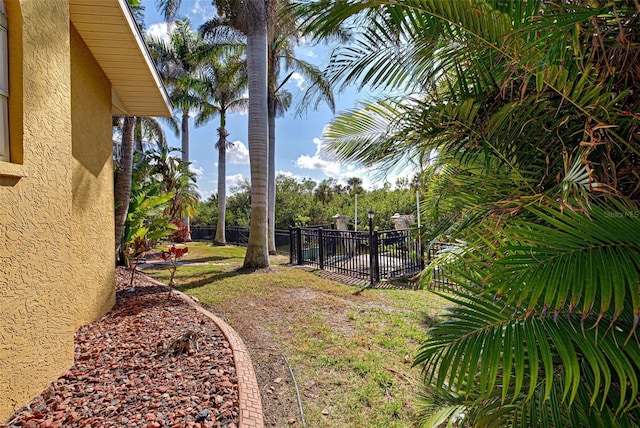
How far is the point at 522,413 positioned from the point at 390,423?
5.15ft

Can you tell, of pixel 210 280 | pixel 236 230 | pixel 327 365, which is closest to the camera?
pixel 327 365

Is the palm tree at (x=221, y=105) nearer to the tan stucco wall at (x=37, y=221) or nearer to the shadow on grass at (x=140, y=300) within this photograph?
the shadow on grass at (x=140, y=300)

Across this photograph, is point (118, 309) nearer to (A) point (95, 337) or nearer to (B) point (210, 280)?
(A) point (95, 337)

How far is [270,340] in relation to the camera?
4168 millimetres

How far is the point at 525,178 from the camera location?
1.84m

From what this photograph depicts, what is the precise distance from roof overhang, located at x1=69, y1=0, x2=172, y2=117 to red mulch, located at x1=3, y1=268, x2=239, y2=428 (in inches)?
146

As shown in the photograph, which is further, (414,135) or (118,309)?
(118,309)

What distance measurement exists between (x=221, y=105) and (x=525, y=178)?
18.3 m

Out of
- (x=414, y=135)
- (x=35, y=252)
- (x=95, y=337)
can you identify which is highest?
(x=414, y=135)

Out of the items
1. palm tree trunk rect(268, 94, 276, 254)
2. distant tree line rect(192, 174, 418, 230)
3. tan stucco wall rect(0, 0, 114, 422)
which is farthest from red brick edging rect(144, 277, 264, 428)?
distant tree line rect(192, 174, 418, 230)

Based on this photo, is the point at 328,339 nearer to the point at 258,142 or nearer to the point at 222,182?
the point at 258,142

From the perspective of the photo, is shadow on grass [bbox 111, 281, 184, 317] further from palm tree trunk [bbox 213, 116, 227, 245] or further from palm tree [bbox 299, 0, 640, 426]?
palm tree trunk [bbox 213, 116, 227, 245]

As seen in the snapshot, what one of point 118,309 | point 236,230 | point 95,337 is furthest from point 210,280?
point 236,230

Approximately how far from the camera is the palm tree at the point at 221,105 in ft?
51.6
